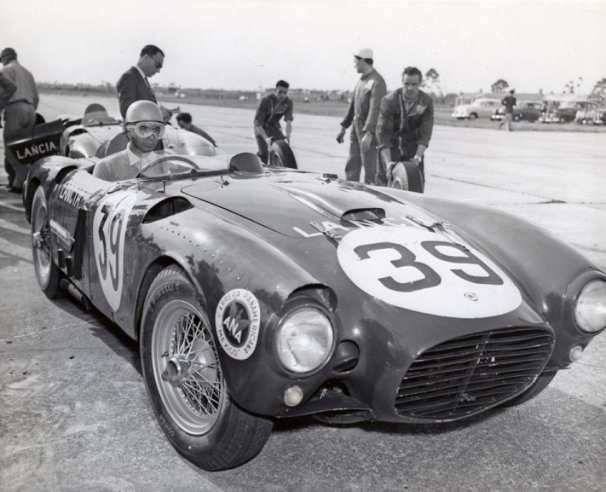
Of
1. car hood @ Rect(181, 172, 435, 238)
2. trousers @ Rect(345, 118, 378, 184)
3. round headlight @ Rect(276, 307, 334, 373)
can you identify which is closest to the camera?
round headlight @ Rect(276, 307, 334, 373)

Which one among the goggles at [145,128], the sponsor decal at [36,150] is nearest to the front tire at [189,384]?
the goggles at [145,128]

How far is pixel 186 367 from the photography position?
2.77 metres

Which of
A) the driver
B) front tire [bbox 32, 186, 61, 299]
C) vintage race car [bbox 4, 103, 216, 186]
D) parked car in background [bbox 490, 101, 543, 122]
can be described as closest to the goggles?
the driver

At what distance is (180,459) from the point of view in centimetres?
274

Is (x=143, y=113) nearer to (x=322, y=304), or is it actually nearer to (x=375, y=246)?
(x=375, y=246)

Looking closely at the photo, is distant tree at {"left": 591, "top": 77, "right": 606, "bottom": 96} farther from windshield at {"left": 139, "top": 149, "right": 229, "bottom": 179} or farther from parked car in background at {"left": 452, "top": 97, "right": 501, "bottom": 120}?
windshield at {"left": 139, "top": 149, "right": 229, "bottom": 179}

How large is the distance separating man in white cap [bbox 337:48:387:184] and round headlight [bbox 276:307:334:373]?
18.1 feet

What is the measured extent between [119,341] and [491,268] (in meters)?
2.24

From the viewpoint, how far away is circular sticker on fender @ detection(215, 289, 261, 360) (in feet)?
7.50

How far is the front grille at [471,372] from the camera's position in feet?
7.99

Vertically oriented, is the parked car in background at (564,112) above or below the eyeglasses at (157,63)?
below

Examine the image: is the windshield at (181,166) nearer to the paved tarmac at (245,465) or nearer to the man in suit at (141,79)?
the paved tarmac at (245,465)

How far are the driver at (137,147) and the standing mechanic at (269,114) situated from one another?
17.9 ft

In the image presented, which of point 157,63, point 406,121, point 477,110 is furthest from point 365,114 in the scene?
point 477,110
